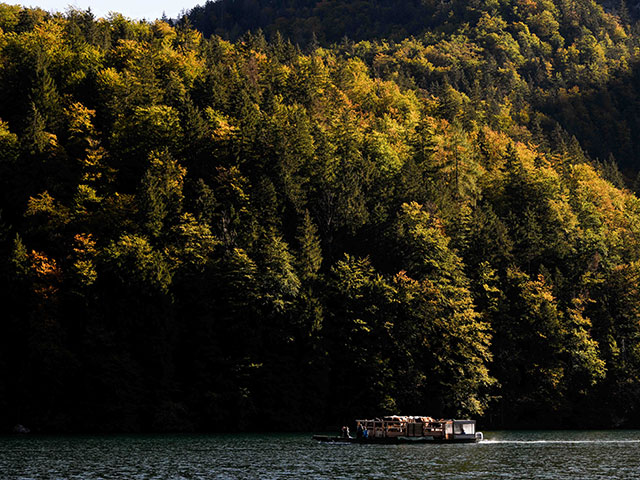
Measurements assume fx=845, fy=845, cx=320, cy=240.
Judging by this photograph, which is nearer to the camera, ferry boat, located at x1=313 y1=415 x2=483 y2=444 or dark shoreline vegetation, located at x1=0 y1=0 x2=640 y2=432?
Result: ferry boat, located at x1=313 y1=415 x2=483 y2=444

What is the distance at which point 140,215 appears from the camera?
112m

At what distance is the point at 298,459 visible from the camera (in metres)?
64.3

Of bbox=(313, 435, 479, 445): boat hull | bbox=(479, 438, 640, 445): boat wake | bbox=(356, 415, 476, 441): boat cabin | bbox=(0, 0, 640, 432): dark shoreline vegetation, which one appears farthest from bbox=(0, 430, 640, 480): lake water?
bbox=(0, 0, 640, 432): dark shoreline vegetation

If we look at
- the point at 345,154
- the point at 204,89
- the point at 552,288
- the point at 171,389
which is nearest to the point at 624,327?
the point at 552,288

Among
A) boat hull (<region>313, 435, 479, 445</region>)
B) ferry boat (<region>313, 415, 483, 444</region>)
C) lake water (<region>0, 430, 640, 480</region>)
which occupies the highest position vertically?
ferry boat (<region>313, 415, 483, 444</region>)

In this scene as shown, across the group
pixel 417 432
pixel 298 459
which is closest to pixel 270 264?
pixel 417 432

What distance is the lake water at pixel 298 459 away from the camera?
53.1 metres

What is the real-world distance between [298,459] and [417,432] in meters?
25.4

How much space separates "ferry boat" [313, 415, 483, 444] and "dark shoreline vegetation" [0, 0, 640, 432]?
56.3ft

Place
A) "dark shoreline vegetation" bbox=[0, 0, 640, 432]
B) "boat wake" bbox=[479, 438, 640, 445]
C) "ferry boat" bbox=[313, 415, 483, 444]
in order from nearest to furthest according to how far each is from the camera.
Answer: "boat wake" bbox=[479, 438, 640, 445] < "ferry boat" bbox=[313, 415, 483, 444] < "dark shoreline vegetation" bbox=[0, 0, 640, 432]

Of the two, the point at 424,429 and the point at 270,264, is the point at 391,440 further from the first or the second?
the point at 270,264

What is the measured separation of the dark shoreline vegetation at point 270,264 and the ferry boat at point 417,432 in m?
17.1

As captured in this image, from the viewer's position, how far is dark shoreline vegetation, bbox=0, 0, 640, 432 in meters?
105

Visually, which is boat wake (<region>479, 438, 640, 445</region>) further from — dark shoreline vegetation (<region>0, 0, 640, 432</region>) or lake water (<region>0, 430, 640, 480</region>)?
dark shoreline vegetation (<region>0, 0, 640, 432</region>)
